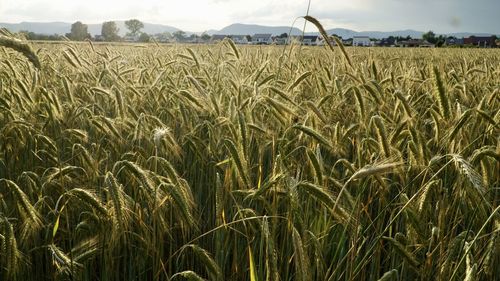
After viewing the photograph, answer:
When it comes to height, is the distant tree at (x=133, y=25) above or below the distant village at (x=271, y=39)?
above

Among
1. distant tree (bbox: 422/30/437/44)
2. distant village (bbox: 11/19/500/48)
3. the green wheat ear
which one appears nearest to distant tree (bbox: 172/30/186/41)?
distant village (bbox: 11/19/500/48)

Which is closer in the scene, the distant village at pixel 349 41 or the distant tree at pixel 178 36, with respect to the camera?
the distant village at pixel 349 41

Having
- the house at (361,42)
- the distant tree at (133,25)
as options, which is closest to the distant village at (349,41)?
the house at (361,42)

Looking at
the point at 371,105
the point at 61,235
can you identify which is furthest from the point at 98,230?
the point at 371,105


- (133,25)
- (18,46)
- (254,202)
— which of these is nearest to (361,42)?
(254,202)

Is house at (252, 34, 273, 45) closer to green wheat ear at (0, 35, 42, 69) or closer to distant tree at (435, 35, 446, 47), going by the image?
green wheat ear at (0, 35, 42, 69)

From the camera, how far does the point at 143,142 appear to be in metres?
2.69

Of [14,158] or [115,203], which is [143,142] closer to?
[14,158]

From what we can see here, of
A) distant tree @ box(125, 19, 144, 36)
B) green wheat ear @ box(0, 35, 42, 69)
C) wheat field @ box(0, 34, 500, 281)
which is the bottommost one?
wheat field @ box(0, 34, 500, 281)

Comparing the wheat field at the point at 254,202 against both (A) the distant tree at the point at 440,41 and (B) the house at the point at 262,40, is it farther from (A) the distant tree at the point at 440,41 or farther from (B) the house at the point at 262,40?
(A) the distant tree at the point at 440,41

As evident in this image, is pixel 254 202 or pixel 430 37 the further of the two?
pixel 430 37

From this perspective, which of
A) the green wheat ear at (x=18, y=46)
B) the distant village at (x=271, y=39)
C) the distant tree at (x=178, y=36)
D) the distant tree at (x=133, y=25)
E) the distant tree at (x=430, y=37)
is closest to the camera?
the green wheat ear at (x=18, y=46)

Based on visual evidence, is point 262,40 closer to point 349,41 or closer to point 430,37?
point 430,37

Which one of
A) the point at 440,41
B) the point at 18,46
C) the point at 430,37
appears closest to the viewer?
the point at 18,46
